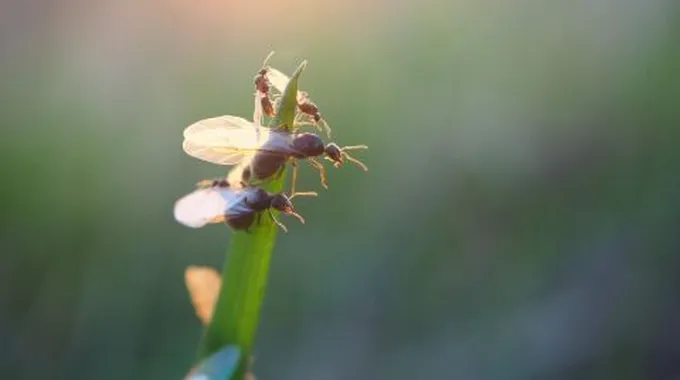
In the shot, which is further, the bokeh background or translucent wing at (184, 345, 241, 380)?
the bokeh background

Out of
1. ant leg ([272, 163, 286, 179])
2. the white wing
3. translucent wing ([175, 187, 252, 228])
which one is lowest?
translucent wing ([175, 187, 252, 228])

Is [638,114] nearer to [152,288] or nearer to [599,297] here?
[599,297]

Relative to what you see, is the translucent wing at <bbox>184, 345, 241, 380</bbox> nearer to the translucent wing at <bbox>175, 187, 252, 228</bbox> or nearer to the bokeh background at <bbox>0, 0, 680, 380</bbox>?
the translucent wing at <bbox>175, 187, 252, 228</bbox>

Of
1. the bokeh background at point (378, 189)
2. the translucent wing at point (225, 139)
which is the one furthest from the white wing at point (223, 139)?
the bokeh background at point (378, 189)

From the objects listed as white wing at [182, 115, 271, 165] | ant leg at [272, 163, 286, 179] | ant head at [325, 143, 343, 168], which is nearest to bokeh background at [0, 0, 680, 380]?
ant head at [325, 143, 343, 168]

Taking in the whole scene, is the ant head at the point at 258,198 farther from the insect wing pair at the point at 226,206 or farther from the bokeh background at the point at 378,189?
the bokeh background at the point at 378,189

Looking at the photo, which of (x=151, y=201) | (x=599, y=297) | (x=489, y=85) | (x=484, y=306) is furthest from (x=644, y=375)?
(x=151, y=201)
